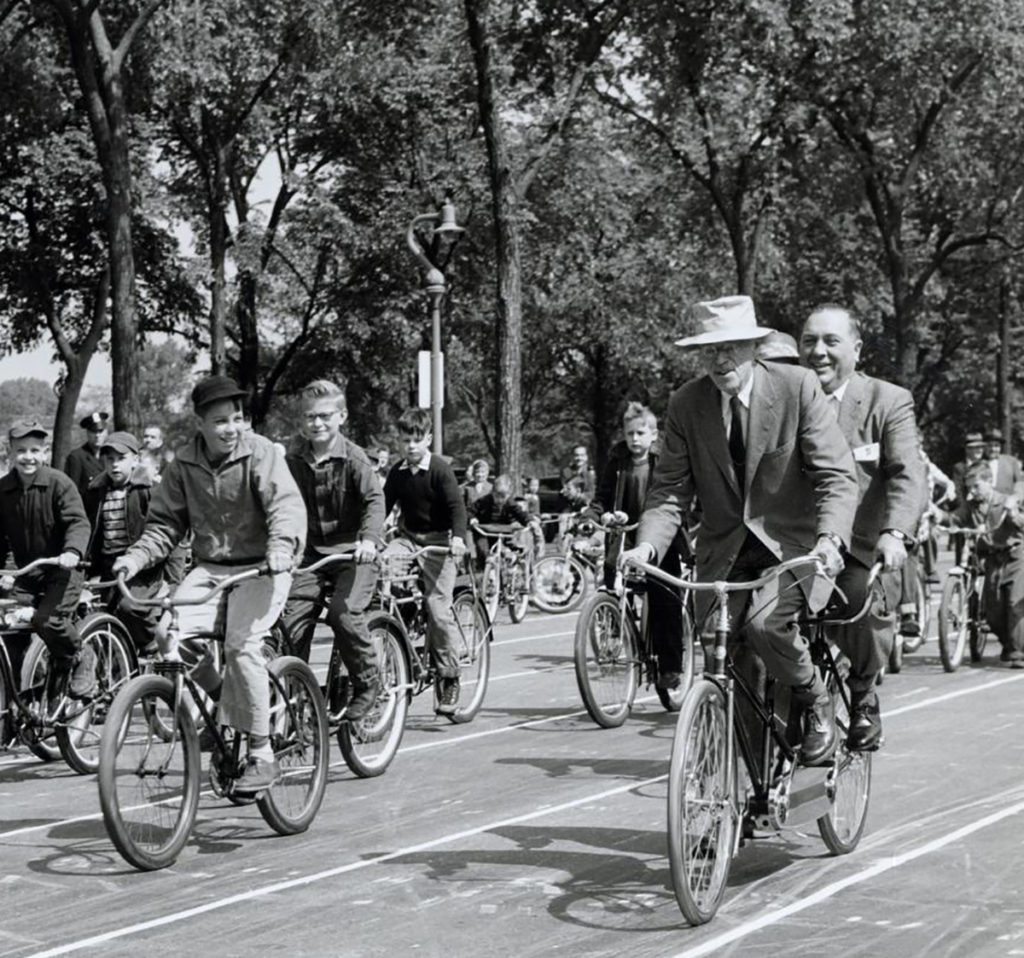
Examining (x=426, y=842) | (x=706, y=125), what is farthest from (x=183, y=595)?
(x=706, y=125)

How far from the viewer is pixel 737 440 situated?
612cm

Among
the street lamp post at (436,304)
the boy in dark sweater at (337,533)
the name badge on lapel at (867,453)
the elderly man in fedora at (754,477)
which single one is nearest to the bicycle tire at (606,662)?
the boy in dark sweater at (337,533)

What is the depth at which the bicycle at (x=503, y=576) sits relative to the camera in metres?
18.9

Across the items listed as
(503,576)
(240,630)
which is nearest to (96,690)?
(240,630)

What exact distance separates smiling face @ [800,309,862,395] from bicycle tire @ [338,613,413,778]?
271 centimetres

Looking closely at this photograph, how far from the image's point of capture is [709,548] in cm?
619

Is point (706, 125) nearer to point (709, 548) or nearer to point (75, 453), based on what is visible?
point (75, 453)

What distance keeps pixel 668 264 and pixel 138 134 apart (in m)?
17.6

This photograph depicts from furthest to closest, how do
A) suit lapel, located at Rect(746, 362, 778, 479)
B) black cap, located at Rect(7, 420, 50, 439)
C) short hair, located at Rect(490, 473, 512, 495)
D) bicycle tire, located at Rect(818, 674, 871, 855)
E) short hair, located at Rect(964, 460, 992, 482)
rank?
short hair, located at Rect(490, 473, 512, 495), short hair, located at Rect(964, 460, 992, 482), black cap, located at Rect(7, 420, 50, 439), bicycle tire, located at Rect(818, 674, 871, 855), suit lapel, located at Rect(746, 362, 778, 479)

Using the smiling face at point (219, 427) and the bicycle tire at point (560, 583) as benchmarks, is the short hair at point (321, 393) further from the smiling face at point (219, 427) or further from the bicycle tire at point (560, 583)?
the bicycle tire at point (560, 583)

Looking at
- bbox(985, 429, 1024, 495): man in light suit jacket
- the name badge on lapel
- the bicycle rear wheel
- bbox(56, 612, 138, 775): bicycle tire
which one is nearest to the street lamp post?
bbox(985, 429, 1024, 495): man in light suit jacket

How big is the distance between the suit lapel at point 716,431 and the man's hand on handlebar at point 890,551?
2.76 ft

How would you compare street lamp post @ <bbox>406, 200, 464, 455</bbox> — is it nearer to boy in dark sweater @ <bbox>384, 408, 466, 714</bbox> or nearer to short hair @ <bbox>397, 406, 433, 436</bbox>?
boy in dark sweater @ <bbox>384, 408, 466, 714</bbox>

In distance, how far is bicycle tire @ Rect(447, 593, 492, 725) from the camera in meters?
10.6
